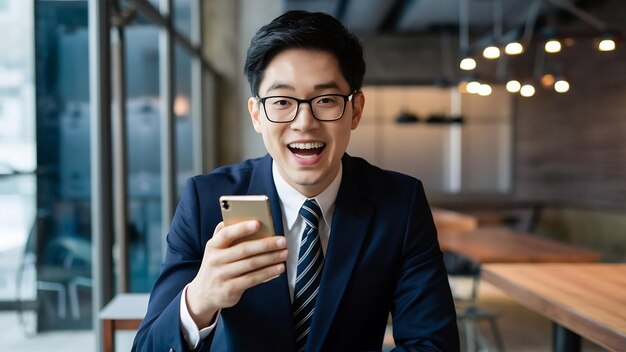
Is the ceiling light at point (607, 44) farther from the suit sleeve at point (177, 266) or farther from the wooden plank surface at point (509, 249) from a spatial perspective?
the suit sleeve at point (177, 266)

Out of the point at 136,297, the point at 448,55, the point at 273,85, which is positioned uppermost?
the point at 448,55

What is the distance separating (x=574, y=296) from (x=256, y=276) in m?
1.48

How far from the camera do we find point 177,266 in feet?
4.38

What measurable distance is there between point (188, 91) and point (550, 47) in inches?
152

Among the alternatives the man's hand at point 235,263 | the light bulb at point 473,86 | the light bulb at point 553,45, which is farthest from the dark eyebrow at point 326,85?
the light bulb at point 473,86

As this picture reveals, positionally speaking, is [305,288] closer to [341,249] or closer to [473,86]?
[341,249]

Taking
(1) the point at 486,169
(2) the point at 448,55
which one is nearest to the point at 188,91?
(2) the point at 448,55

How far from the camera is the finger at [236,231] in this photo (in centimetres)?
101

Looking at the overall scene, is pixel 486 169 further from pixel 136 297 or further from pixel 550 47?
pixel 136 297

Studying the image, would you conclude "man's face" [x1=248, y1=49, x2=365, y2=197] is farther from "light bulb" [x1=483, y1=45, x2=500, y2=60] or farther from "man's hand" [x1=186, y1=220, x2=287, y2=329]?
"light bulb" [x1=483, y1=45, x2=500, y2=60]

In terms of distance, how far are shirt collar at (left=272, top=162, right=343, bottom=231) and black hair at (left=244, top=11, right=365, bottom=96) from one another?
0.22 m

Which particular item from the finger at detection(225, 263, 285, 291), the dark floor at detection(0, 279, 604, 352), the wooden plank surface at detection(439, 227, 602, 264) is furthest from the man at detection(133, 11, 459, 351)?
the wooden plank surface at detection(439, 227, 602, 264)

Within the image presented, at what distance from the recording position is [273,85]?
1237mm

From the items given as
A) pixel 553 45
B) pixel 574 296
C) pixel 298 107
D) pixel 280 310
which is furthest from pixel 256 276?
pixel 553 45
